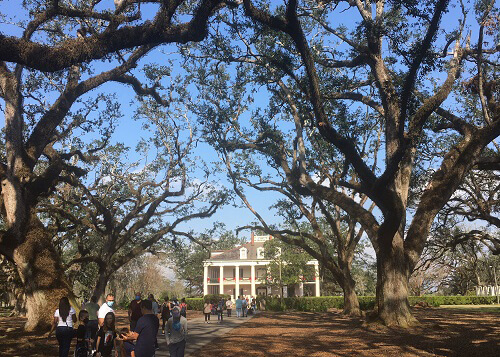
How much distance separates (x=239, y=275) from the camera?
2542 inches

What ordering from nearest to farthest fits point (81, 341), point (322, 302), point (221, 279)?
point (81, 341) → point (322, 302) → point (221, 279)

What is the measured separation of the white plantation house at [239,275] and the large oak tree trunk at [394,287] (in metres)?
43.8

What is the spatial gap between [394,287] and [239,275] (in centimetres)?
4986

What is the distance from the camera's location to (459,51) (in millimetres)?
16766

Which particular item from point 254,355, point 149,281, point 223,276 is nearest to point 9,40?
point 254,355

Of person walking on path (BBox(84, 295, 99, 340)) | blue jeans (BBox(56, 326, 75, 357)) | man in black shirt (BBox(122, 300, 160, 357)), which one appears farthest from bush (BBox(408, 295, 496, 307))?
man in black shirt (BBox(122, 300, 160, 357))

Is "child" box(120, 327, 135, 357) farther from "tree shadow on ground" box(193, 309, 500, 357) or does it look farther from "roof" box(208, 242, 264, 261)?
"roof" box(208, 242, 264, 261)

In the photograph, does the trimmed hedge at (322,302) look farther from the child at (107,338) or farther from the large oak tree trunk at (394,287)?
the child at (107,338)

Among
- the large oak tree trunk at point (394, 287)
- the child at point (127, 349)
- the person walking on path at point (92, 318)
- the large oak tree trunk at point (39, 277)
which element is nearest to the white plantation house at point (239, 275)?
the large oak tree trunk at point (394, 287)

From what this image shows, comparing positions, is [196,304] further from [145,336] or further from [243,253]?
[145,336]

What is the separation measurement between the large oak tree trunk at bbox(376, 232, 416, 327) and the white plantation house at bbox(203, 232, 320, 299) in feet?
144

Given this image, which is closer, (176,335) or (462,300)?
(176,335)

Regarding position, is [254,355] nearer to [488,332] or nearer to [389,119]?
[488,332]

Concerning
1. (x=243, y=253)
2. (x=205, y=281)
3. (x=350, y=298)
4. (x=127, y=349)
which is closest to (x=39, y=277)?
(x=127, y=349)
